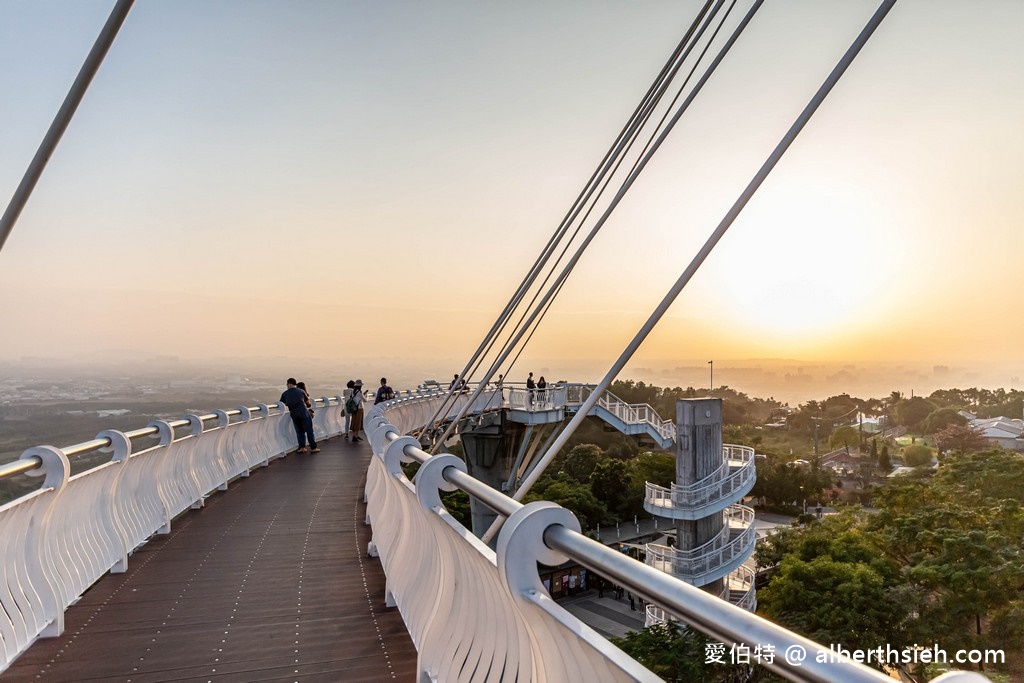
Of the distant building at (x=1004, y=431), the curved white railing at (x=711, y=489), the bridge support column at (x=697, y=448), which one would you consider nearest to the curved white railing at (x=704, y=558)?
the bridge support column at (x=697, y=448)

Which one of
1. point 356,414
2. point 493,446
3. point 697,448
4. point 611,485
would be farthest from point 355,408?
point 611,485

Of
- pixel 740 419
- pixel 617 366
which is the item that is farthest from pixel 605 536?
pixel 617 366

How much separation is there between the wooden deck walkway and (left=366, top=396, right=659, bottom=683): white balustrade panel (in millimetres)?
342

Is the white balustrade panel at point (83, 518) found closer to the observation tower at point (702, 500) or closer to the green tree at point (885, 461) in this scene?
the observation tower at point (702, 500)

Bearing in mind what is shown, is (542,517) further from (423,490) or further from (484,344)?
(484,344)

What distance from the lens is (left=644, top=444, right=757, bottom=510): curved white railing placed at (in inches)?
1277

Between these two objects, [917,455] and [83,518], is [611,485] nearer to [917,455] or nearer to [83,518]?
[917,455]

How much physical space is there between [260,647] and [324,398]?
1763 cm

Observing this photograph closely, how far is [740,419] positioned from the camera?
85.1 m

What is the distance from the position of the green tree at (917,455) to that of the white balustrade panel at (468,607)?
68.0m

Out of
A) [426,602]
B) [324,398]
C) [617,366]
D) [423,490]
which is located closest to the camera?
[423,490]

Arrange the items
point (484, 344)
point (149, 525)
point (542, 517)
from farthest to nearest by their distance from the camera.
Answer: point (484, 344), point (149, 525), point (542, 517)

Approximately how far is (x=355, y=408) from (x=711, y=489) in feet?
62.7

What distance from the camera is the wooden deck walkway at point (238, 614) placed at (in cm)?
431
